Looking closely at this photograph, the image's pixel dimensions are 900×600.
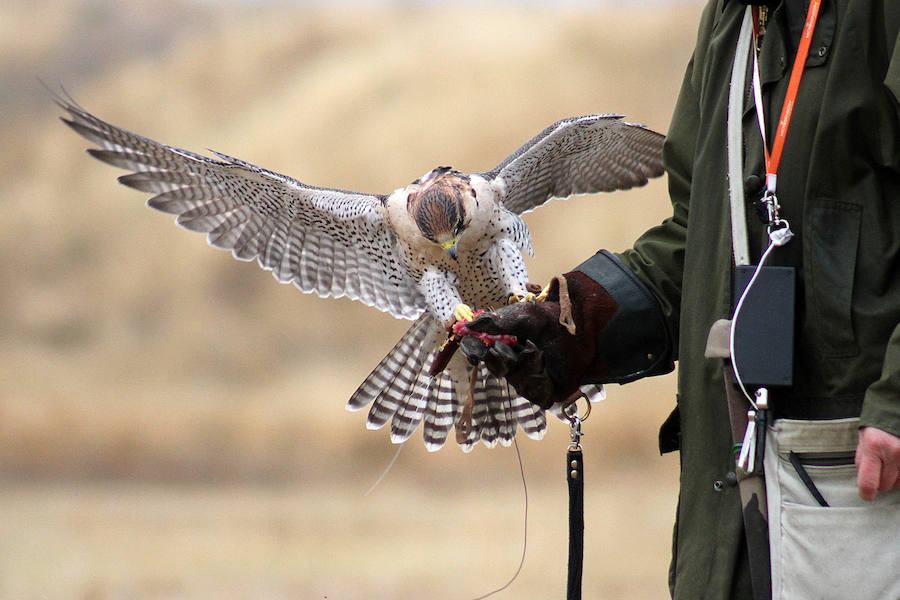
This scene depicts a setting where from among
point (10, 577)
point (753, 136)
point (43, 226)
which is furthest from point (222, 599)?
point (753, 136)

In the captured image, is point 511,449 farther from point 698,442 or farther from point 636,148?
point 698,442

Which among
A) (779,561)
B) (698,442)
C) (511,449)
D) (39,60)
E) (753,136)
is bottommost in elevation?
(511,449)

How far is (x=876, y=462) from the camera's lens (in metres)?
1.26

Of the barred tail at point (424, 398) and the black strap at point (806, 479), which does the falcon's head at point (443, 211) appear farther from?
the black strap at point (806, 479)

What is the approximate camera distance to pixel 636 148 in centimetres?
322

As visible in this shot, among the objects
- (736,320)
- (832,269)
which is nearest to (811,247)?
(832,269)

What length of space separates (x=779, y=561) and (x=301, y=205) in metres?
1.95

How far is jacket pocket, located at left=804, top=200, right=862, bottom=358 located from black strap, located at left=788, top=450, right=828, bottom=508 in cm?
16

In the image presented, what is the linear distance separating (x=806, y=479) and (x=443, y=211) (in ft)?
4.38

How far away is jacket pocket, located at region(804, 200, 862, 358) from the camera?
1.36 metres

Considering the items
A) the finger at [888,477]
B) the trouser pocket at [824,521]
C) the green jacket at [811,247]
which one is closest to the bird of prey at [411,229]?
the green jacket at [811,247]

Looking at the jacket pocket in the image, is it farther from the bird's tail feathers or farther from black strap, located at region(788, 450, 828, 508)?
the bird's tail feathers

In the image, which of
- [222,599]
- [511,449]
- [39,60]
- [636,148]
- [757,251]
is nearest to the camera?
[757,251]

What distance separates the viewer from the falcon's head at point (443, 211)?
248 centimetres
